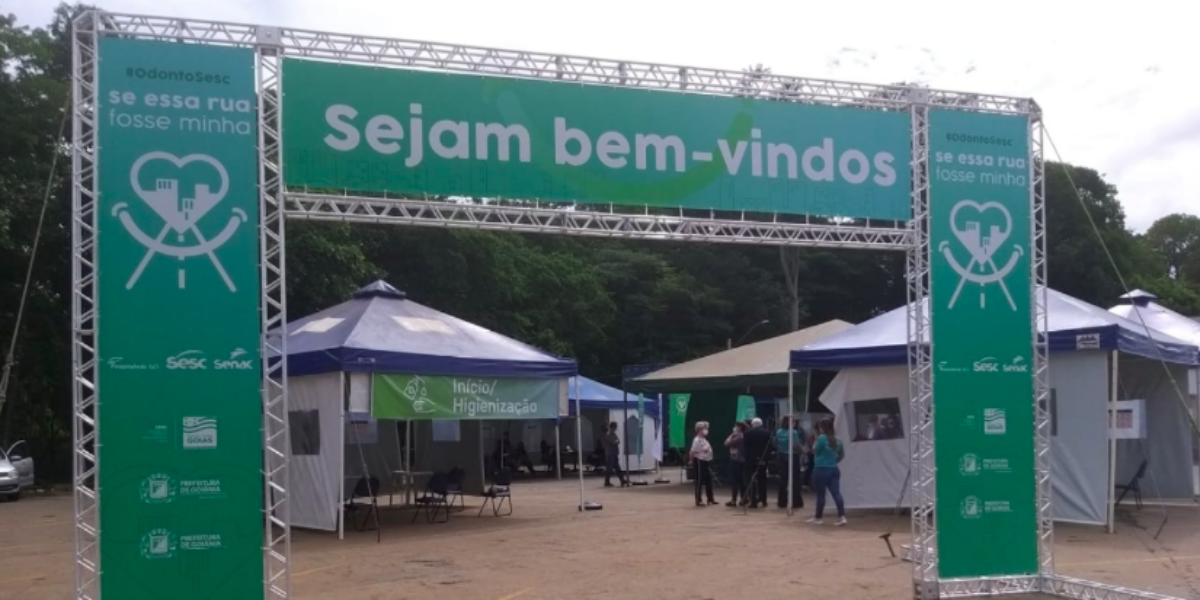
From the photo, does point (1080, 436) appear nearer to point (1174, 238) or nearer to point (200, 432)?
point (200, 432)

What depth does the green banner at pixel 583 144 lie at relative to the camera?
7734 millimetres

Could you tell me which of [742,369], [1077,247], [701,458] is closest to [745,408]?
[742,369]

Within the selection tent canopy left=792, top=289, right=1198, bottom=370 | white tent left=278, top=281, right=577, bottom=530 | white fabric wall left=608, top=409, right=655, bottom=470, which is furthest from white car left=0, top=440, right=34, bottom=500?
tent canopy left=792, top=289, right=1198, bottom=370

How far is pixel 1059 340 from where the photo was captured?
13070 millimetres

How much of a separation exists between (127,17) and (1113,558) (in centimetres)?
950

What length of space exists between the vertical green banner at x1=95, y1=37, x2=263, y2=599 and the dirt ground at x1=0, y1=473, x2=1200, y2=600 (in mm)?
2200

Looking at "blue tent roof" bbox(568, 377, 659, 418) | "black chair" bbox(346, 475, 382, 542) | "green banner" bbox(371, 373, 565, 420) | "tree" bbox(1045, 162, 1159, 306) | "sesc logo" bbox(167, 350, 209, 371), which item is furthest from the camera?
"tree" bbox(1045, 162, 1159, 306)

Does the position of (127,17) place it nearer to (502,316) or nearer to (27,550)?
(27,550)

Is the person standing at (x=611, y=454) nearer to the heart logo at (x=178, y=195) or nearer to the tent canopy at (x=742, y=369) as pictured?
the tent canopy at (x=742, y=369)

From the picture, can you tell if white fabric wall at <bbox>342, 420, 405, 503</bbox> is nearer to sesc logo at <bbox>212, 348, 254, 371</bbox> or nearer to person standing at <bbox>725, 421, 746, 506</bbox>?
person standing at <bbox>725, 421, 746, 506</bbox>

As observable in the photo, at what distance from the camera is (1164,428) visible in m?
15.9

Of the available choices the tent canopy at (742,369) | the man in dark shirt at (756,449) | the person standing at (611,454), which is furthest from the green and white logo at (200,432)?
the person standing at (611,454)

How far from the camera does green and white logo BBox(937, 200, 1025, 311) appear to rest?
8.99 m

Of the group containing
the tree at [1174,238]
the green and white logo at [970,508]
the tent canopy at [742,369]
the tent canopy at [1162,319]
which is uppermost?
the tree at [1174,238]
